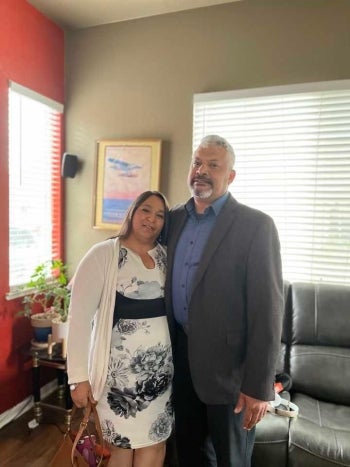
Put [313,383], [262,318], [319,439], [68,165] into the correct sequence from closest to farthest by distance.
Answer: [262,318] → [319,439] → [313,383] → [68,165]

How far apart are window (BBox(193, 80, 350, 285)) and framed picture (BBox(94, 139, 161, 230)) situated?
19.8 inches

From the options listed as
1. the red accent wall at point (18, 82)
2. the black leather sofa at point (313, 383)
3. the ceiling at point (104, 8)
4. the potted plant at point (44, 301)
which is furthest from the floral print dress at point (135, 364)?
the ceiling at point (104, 8)

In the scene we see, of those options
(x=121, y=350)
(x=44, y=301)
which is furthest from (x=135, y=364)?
(x=44, y=301)

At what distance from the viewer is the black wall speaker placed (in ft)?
8.63

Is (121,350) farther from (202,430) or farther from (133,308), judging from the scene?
(202,430)

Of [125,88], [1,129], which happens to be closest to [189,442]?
[1,129]

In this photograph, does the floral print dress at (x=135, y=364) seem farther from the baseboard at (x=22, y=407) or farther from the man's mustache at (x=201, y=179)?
the baseboard at (x=22, y=407)

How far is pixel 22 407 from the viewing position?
2383 millimetres

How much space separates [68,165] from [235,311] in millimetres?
1869

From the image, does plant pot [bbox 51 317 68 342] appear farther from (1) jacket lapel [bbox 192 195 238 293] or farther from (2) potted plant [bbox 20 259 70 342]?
(1) jacket lapel [bbox 192 195 238 293]

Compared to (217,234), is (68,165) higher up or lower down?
higher up

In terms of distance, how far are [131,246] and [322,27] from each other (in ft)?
5.98

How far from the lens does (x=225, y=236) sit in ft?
4.47

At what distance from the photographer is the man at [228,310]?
1287mm
